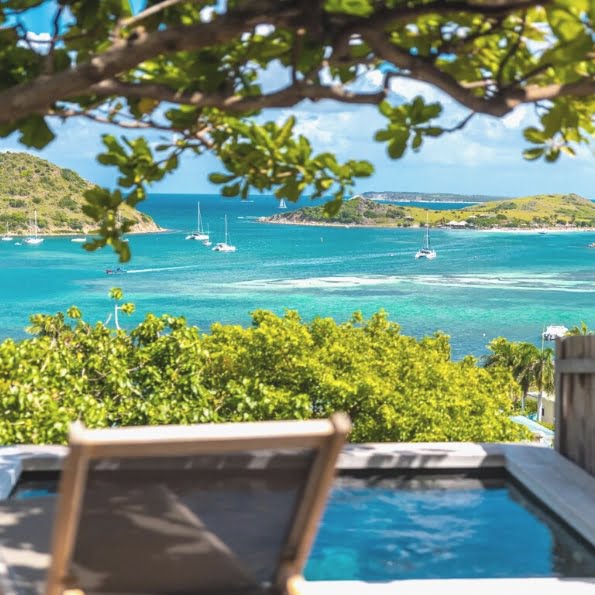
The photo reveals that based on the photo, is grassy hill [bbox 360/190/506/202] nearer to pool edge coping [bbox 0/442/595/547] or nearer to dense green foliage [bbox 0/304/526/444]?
dense green foliage [bbox 0/304/526/444]

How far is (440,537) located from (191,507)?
2494mm

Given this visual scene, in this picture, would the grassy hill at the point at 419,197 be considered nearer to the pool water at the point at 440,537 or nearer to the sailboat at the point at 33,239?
the sailboat at the point at 33,239

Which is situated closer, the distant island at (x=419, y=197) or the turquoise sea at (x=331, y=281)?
the turquoise sea at (x=331, y=281)

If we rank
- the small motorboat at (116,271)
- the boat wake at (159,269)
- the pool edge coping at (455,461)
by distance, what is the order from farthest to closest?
1. the boat wake at (159,269)
2. the small motorboat at (116,271)
3. the pool edge coping at (455,461)

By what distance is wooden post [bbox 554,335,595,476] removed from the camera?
491 cm

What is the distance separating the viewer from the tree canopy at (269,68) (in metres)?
2.25

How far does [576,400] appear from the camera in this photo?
5113 mm

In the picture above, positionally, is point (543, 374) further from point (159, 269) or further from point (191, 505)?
point (159, 269)

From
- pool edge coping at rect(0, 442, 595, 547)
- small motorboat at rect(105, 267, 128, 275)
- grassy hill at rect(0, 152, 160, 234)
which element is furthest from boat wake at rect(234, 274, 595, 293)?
pool edge coping at rect(0, 442, 595, 547)

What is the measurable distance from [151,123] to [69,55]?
25.0 inches

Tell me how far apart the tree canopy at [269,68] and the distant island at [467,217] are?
118 metres

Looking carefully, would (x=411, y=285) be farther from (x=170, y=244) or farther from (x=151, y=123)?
(x=151, y=123)

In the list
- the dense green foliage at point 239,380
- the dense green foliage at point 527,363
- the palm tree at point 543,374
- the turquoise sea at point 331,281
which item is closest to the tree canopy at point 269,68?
the dense green foliage at point 239,380

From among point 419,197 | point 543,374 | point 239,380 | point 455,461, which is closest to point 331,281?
point 543,374
